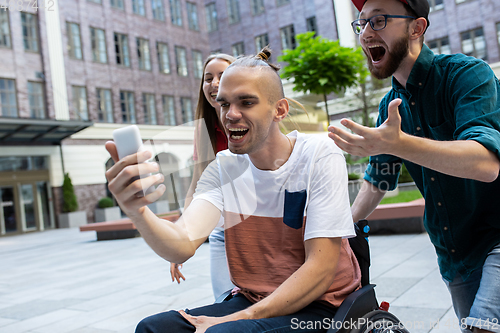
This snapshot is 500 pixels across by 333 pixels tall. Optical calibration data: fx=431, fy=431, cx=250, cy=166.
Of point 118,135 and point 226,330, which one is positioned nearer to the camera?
point 118,135

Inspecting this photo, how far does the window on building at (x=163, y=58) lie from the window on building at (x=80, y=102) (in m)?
5.12

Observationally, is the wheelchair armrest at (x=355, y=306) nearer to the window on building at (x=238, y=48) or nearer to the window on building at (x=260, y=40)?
the window on building at (x=260, y=40)

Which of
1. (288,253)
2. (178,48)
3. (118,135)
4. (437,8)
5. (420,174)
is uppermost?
(178,48)

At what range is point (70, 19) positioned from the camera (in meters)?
20.1

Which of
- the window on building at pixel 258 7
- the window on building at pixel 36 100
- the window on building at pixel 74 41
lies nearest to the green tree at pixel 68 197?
the window on building at pixel 36 100

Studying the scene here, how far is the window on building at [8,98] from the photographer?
1728 centimetres

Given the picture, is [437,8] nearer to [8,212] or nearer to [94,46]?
[94,46]

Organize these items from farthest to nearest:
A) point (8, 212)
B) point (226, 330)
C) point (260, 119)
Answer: point (8, 212)
point (260, 119)
point (226, 330)

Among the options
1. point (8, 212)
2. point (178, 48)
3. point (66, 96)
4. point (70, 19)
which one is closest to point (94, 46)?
point (70, 19)

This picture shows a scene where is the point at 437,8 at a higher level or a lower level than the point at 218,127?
higher

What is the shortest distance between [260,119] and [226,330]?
63cm

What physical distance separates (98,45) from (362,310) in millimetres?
22208

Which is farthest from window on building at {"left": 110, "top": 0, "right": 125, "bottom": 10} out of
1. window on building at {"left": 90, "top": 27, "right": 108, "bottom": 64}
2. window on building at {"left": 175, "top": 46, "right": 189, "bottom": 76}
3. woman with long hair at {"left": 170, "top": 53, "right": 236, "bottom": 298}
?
woman with long hair at {"left": 170, "top": 53, "right": 236, "bottom": 298}

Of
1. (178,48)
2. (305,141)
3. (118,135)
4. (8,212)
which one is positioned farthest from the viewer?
(178,48)
